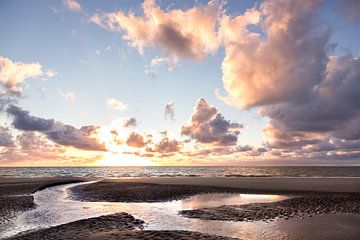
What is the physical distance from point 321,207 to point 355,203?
16.4 ft

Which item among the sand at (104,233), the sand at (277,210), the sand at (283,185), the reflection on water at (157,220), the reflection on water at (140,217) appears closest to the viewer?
the sand at (104,233)

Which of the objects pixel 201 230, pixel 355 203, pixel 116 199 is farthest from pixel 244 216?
pixel 116 199

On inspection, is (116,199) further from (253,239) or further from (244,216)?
(253,239)

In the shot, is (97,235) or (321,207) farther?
(321,207)

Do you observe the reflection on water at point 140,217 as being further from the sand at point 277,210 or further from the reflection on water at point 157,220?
the sand at point 277,210

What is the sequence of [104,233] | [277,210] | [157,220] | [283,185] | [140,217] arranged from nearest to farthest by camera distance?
[104,233]
[157,220]
[140,217]
[277,210]
[283,185]

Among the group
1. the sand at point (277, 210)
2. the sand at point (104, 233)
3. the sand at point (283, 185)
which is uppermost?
the sand at point (283, 185)

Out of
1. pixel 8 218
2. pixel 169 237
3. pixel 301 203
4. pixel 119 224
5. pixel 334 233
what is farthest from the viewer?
pixel 301 203

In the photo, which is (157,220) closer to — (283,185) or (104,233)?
(104,233)

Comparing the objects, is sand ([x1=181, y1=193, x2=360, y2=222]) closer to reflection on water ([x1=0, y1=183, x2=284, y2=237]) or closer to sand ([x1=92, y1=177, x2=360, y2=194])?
reflection on water ([x1=0, y1=183, x2=284, y2=237])

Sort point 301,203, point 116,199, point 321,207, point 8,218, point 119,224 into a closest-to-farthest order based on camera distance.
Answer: point 119,224 < point 8,218 < point 321,207 < point 301,203 < point 116,199

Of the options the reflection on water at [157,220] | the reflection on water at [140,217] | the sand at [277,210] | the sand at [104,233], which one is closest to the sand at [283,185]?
the sand at [277,210]

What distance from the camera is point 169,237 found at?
51.2ft

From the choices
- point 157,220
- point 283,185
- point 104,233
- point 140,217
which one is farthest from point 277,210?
point 283,185
